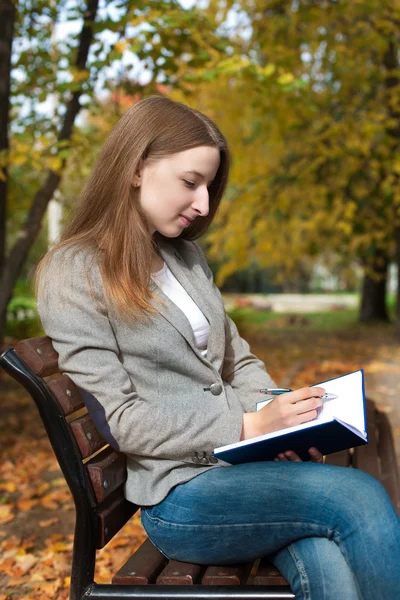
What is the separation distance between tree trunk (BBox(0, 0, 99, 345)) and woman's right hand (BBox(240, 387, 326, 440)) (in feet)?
13.2

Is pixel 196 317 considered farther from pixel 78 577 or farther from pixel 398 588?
pixel 398 588

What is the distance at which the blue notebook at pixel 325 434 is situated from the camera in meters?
1.74

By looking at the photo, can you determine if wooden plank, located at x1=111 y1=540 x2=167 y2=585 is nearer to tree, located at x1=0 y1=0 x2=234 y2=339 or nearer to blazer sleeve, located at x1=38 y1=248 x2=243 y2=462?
blazer sleeve, located at x1=38 y1=248 x2=243 y2=462

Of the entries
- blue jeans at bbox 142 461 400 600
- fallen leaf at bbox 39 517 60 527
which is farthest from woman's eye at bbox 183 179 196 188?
fallen leaf at bbox 39 517 60 527

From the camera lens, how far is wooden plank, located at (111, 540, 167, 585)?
71.3 inches

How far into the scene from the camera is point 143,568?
1882 millimetres

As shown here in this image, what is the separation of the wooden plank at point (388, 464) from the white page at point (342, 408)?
0.62m

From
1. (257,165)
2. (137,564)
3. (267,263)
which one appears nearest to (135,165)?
(137,564)

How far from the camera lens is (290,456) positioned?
6.56 ft

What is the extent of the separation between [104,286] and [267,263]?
35.6 ft

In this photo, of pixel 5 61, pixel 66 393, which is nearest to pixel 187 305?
pixel 66 393

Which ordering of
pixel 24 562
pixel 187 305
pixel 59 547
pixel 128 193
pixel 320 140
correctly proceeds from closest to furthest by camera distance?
pixel 128 193 → pixel 187 305 → pixel 24 562 → pixel 59 547 → pixel 320 140

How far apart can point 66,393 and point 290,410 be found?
0.62 metres

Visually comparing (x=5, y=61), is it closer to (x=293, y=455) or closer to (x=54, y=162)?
(x=54, y=162)
